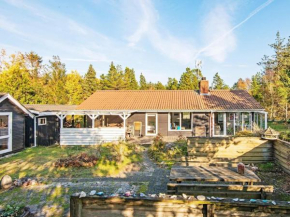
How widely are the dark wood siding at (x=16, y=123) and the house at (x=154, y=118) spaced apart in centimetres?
148

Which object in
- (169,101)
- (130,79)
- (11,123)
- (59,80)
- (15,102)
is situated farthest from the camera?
(130,79)

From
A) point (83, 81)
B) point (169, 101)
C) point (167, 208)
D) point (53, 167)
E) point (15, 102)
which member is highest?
point (83, 81)

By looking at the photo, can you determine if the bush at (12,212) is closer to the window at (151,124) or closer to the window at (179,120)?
the window at (151,124)

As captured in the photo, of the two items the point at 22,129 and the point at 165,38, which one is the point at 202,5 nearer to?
the point at 165,38

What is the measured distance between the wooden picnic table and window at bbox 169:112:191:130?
11348 mm

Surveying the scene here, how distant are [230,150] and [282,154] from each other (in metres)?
1.92

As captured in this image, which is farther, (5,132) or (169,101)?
(169,101)

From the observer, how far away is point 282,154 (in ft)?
24.0

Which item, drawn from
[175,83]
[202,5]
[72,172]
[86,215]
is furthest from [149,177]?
[175,83]

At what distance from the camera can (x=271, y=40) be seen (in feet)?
110

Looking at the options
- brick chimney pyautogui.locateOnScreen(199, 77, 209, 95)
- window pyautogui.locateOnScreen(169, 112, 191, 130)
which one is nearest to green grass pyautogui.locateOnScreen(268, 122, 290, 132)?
brick chimney pyautogui.locateOnScreen(199, 77, 209, 95)

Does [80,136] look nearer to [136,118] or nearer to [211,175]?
[136,118]

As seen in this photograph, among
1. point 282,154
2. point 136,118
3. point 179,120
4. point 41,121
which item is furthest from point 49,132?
point 282,154

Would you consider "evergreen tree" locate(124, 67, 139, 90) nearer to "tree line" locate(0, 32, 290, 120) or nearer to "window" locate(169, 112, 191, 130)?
"tree line" locate(0, 32, 290, 120)
